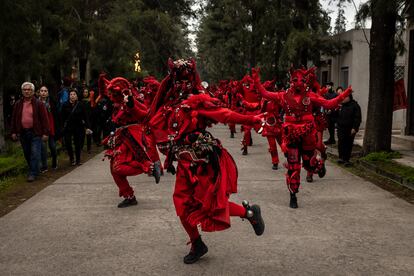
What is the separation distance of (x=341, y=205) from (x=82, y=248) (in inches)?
159

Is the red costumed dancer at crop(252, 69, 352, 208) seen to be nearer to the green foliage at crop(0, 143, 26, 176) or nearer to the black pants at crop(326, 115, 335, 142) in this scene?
the green foliage at crop(0, 143, 26, 176)

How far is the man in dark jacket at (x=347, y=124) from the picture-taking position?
40.8 feet

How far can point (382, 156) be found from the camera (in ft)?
42.9

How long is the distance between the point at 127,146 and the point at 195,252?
10.2 feet

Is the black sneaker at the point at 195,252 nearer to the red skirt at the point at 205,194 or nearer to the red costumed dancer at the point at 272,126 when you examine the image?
the red skirt at the point at 205,194

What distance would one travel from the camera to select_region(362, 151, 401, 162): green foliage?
12.8m

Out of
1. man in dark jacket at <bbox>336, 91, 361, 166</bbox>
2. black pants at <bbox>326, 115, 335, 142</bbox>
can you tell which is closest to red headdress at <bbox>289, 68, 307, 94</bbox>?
man in dark jacket at <bbox>336, 91, 361, 166</bbox>

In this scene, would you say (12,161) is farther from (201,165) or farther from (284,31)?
(284,31)

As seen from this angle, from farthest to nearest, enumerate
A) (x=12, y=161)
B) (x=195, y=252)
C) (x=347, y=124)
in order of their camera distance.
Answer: (x=347, y=124) < (x=12, y=161) < (x=195, y=252)

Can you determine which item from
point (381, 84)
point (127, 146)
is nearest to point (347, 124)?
point (381, 84)

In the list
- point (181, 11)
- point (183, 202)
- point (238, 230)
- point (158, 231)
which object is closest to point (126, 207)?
point (158, 231)

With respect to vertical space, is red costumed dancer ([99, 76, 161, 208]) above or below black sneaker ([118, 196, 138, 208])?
above

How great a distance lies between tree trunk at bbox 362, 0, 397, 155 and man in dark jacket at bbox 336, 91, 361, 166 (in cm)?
125

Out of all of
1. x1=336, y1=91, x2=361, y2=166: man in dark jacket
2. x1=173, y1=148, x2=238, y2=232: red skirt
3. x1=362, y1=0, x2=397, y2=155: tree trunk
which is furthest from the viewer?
x1=362, y1=0, x2=397, y2=155: tree trunk
